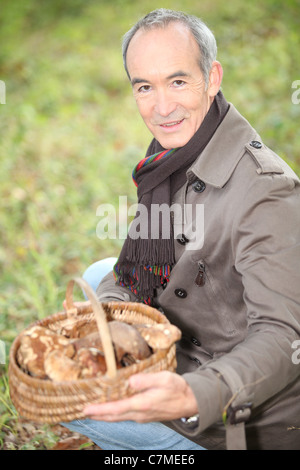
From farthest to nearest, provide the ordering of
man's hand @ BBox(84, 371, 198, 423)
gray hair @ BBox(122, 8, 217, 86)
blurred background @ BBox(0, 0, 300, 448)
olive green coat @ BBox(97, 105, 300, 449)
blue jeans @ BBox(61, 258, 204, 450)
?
blurred background @ BBox(0, 0, 300, 448) → gray hair @ BBox(122, 8, 217, 86) → blue jeans @ BBox(61, 258, 204, 450) → olive green coat @ BBox(97, 105, 300, 449) → man's hand @ BBox(84, 371, 198, 423)

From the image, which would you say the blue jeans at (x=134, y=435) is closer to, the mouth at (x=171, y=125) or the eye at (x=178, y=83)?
the mouth at (x=171, y=125)

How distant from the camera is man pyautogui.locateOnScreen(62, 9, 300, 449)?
4.42ft

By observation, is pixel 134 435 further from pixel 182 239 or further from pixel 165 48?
pixel 165 48

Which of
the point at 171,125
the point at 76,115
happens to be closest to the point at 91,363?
the point at 171,125

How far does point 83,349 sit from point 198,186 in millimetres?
748

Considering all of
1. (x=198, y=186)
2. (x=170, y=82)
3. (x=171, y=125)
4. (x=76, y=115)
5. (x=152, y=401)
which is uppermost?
(x=76, y=115)

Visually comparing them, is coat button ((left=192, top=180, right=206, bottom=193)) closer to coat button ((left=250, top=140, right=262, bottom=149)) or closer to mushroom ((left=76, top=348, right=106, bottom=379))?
coat button ((left=250, top=140, right=262, bottom=149))

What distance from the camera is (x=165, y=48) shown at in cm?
175

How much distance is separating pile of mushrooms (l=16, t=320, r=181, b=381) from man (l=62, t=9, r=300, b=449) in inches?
5.4

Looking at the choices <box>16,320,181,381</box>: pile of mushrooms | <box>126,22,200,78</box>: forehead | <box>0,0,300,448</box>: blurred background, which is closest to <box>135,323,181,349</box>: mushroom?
<box>16,320,181,381</box>: pile of mushrooms

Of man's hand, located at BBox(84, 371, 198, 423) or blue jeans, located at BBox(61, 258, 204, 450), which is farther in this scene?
blue jeans, located at BBox(61, 258, 204, 450)
